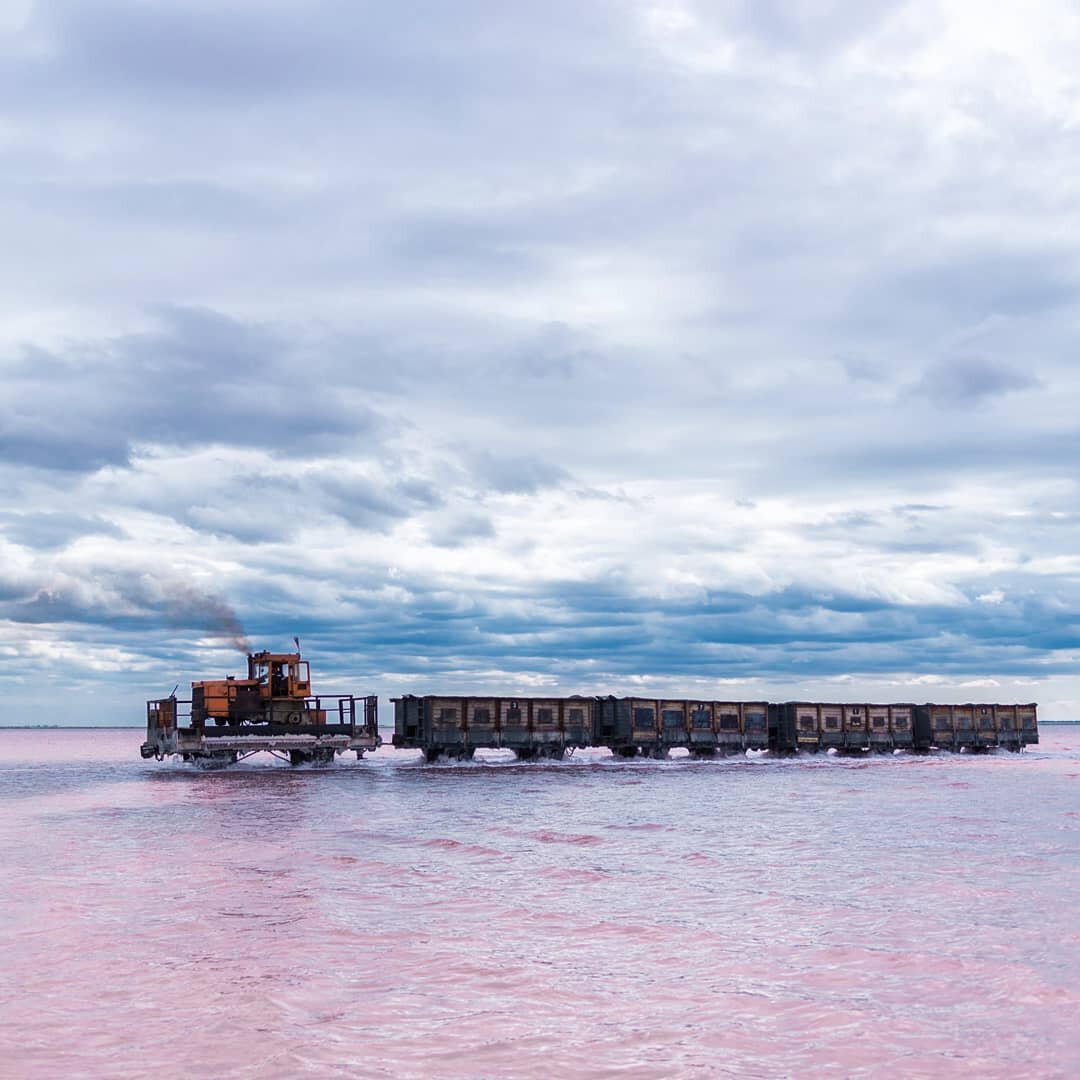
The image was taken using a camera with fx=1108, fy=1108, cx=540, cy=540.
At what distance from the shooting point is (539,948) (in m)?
16.7

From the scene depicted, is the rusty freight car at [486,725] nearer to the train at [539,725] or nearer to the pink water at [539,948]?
the train at [539,725]

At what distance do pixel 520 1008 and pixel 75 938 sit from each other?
817cm

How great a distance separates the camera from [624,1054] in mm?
11656

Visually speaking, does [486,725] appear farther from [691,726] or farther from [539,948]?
[539,948]

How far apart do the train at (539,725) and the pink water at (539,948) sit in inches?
→ 915

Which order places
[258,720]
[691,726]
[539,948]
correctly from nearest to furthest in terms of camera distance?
[539,948]
[258,720]
[691,726]

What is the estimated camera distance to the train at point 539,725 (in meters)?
59.9

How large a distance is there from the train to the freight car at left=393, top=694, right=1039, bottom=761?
82 mm

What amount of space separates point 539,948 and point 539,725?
56149 millimetres

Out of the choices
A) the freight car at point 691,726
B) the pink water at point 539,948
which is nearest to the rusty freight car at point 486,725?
the freight car at point 691,726

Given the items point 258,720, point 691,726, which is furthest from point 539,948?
point 691,726

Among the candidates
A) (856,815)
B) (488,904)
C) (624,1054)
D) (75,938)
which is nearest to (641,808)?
(856,815)

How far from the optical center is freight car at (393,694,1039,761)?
69.4 metres

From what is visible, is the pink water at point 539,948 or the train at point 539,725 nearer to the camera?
the pink water at point 539,948
